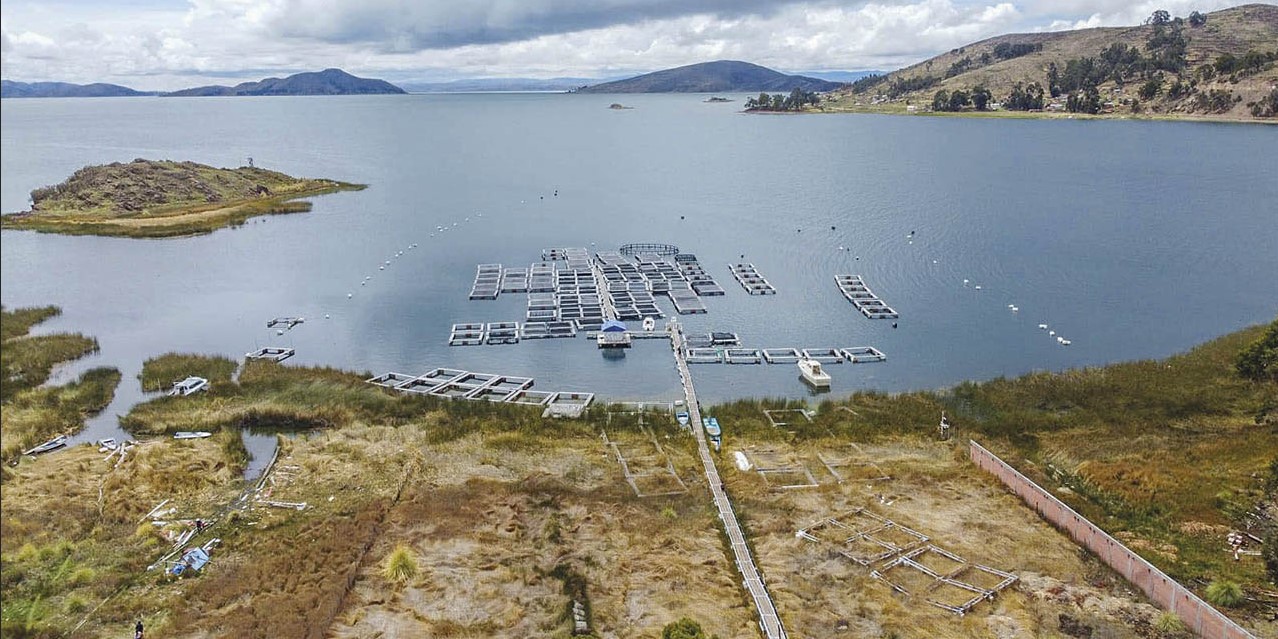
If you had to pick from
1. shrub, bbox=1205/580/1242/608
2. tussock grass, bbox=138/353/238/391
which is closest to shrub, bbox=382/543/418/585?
tussock grass, bbox=138/353/238/391

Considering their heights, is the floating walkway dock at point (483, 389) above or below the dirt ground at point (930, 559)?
above

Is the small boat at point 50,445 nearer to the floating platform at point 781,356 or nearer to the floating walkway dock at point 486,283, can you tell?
the floating walkway dock at point 486,283

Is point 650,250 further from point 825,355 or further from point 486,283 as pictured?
point 825,355

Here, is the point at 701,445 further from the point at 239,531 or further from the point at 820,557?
the point at 239,531

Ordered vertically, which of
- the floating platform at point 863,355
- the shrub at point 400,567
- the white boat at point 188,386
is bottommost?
the shrub at point 400,567

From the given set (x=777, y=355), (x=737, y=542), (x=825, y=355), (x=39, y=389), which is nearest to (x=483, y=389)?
(x=777, y=355)

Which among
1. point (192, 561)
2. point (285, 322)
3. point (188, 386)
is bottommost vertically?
point (192, 561)

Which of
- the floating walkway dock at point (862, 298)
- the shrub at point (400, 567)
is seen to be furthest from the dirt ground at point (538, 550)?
the floating walkway dock at point (862, 298)
